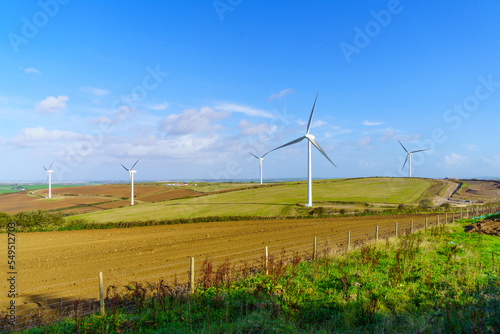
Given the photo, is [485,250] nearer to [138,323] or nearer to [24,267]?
[138,323]

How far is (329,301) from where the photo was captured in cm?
923

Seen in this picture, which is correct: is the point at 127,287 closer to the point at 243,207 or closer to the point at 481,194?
the point at 243,207

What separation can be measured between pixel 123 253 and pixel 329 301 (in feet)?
55.4

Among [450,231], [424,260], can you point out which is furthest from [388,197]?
[424,260]

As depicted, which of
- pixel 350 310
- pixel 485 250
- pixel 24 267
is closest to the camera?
pixel 350 310

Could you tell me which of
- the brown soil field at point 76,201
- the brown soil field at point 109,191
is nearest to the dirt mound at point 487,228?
the brown soil field at point 76,201

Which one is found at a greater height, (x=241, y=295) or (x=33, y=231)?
(x=241, y=295)

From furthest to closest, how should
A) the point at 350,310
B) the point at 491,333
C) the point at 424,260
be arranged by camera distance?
the point at 424,260, the point at 350,310, the point at 491,333

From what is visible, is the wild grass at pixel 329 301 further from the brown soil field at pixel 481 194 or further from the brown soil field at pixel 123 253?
the brown soil field at pixel 481 194

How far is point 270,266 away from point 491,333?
7763mm

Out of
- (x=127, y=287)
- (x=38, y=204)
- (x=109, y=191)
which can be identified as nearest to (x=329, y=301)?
(x=127, y=287)

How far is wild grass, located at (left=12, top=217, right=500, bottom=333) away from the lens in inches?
283

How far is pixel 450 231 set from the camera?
22.5 metres

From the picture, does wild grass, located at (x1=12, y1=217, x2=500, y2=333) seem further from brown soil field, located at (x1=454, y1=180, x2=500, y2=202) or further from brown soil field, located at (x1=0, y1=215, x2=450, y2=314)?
brown soil field, located at (x1=454, y1=180, x2=500, y2=202)
